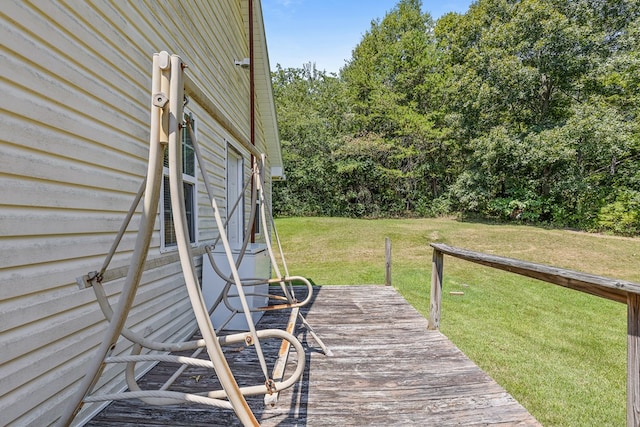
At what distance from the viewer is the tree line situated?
13.9m

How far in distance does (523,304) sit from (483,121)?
525 inches

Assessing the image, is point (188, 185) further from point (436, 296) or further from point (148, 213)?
point (436, 296)

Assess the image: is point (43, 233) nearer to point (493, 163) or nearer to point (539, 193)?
point (493, 163)

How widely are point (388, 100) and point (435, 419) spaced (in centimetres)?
2061

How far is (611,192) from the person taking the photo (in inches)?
549

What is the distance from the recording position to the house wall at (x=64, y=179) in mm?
1497

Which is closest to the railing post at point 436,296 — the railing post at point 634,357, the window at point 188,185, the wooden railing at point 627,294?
the wooden railing at point 627,294

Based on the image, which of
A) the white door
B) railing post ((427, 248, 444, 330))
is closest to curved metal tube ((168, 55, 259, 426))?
railing post ((427, 248, 444, 330))

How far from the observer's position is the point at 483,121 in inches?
662

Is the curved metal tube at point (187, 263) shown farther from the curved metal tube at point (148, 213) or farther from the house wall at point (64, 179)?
the house wall at point (64, 179)

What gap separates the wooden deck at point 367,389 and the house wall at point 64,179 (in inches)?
20.3

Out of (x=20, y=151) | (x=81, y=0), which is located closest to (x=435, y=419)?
(x=20, y=151)

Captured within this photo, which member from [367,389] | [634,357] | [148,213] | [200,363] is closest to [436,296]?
[367,389]

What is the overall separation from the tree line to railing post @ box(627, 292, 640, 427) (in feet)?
49.7
